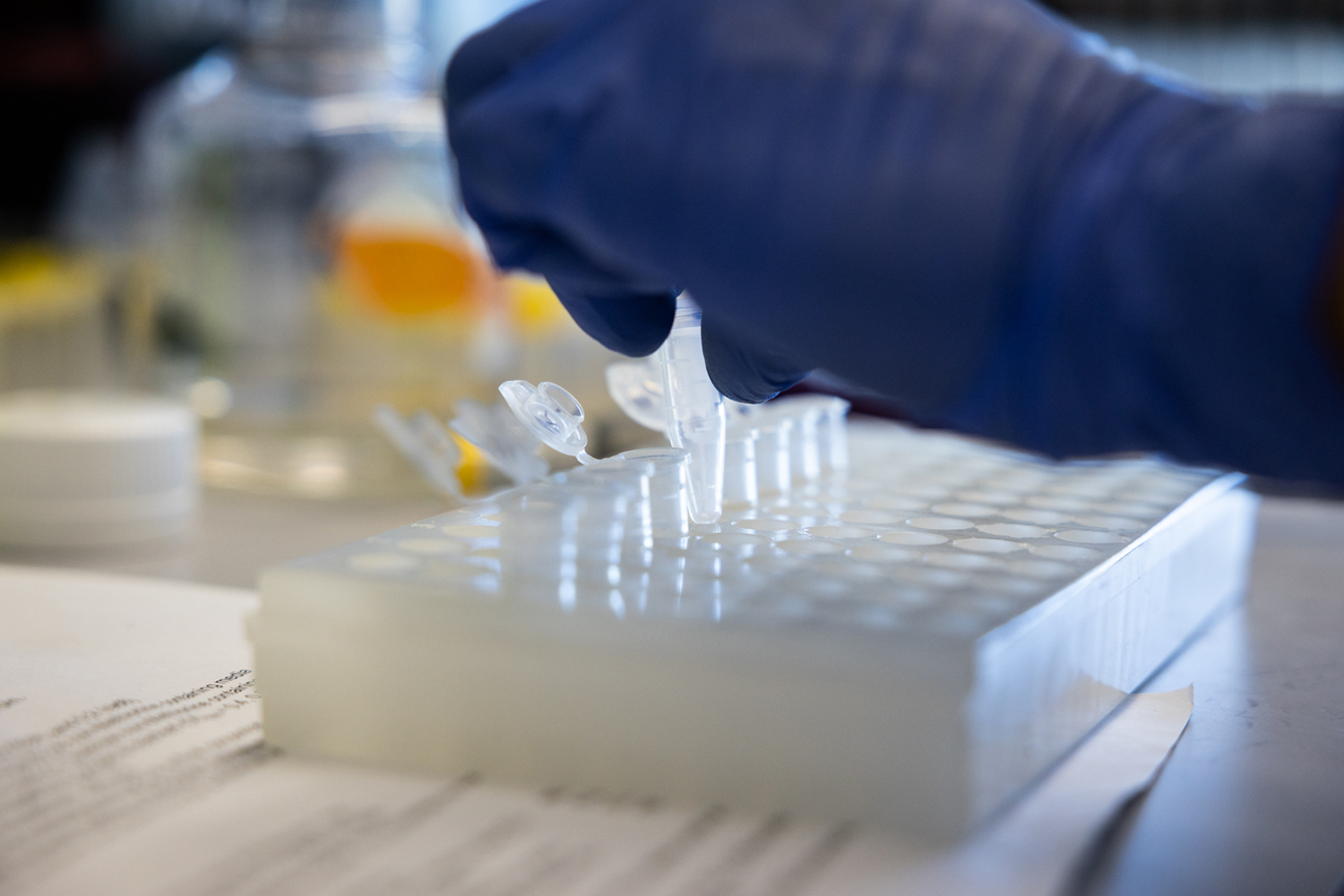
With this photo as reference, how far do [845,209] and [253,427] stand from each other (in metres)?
0.90

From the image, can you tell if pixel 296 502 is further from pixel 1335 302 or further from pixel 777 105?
pixel 1335 302

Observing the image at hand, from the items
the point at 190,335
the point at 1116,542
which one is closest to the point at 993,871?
the point at 1116,542

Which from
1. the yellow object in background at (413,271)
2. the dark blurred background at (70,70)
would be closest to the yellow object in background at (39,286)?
the yellow object in background at (413,271)

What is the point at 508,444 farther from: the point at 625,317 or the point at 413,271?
Answer: the point at 413,271

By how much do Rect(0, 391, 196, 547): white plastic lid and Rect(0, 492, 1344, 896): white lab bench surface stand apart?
2cm

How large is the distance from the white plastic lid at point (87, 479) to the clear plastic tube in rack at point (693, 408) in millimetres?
476

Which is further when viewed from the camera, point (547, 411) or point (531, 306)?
point (531, 306)

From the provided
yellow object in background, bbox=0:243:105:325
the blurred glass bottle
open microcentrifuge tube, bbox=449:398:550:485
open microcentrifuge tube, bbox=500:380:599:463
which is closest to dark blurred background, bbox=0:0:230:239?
yellow object in background, bbox=0:243:105:325

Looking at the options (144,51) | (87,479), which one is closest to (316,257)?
(87,479)

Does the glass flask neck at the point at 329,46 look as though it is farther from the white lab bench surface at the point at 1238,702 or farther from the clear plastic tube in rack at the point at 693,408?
the clear plastic tube in rack at the point at 693,408

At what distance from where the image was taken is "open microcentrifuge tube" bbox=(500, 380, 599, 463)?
1.99 feet

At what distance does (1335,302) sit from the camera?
1.37 ft

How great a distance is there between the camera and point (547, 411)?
610 mm

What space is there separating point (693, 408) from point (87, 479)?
1.70ft
